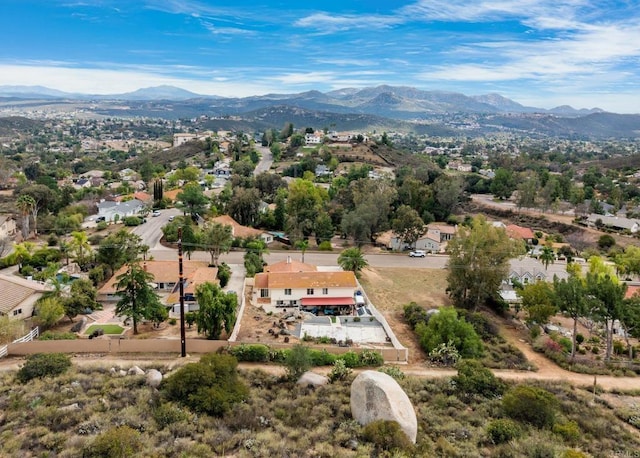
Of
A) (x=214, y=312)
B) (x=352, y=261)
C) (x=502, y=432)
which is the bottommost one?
(x=352, y=261)

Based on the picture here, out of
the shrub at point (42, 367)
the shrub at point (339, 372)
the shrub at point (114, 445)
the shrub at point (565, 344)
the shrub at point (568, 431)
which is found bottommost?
the shrub at point (565, 344)

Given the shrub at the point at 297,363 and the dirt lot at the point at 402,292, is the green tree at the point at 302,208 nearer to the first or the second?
the dirt lot at the point at 402,292

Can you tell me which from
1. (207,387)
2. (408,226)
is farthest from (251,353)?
(408,226)

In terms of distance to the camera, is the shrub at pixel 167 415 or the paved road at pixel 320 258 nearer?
the shrub at pixel 167 415

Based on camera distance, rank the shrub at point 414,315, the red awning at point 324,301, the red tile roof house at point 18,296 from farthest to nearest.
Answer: the red awning at point 324,301, the shrub at point 414,315, the red tile roof house at point 18,296

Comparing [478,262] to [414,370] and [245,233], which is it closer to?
[414,370]

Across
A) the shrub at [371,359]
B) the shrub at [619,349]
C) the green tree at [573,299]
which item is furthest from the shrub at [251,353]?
the shrub at [619,349]
